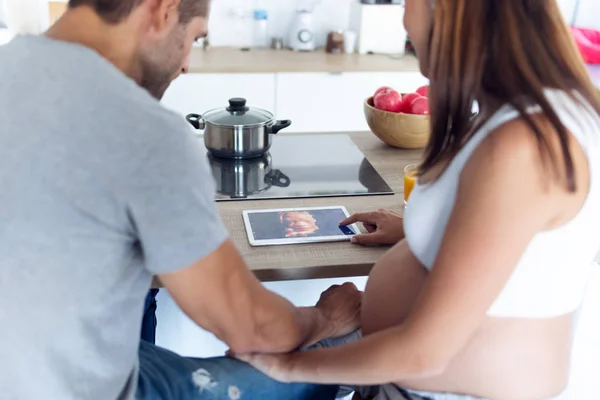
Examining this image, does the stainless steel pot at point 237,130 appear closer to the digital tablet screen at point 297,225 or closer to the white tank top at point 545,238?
the digital tablet screen at point 297,225

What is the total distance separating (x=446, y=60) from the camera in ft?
2.84

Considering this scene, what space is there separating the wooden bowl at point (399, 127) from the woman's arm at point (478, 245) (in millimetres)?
856

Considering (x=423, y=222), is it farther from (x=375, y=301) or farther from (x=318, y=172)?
(x=318, y=172)

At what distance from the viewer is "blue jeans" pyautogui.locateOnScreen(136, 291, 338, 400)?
1.04 meters

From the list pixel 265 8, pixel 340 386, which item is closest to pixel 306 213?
pixel 340 386

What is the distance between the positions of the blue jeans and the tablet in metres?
0.24

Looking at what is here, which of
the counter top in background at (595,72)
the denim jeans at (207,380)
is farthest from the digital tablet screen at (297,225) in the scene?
the counter top in background at (595,72)

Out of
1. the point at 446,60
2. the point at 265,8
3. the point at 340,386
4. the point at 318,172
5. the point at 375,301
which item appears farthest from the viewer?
the point at 265,8

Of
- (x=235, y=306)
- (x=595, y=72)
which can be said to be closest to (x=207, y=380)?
(x=235, y=306)

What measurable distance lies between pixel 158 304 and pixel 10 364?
100cm

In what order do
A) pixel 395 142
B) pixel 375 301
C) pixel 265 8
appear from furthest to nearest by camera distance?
pixel 265 8 < pixel 395 142 < pixel 375 301

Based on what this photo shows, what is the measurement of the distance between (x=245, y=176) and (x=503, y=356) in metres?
0.80

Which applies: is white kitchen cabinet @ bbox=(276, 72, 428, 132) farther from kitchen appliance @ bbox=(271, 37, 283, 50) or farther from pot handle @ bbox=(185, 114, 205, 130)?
pot handle @ bbox=(185, 114, 205, 130)

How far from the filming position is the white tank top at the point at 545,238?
802mm
